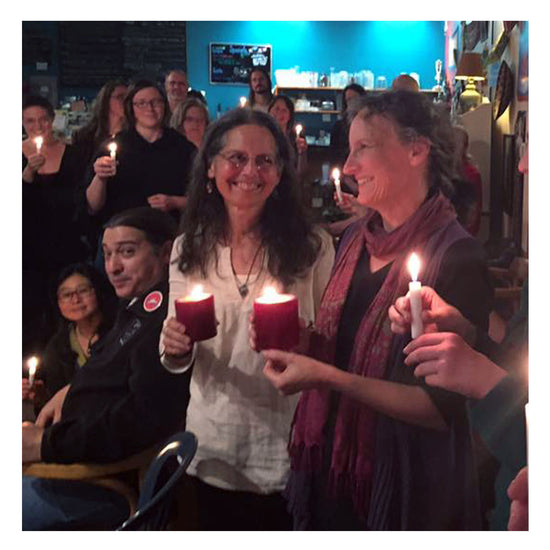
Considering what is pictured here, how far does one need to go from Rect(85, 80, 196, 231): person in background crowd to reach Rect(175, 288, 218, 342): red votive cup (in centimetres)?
24

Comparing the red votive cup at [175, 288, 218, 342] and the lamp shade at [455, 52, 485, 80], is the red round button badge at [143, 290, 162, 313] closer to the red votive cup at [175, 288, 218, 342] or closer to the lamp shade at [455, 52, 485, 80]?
the red votive cup at [175, 288, 218, 342]

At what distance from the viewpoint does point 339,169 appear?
1.92 meters

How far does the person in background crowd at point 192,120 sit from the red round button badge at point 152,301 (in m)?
0.39

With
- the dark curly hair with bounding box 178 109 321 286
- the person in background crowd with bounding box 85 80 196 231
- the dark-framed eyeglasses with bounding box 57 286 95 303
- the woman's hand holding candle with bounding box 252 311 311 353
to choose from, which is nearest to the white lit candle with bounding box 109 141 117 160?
the person in background crowd with bounding box 85 80 196 231

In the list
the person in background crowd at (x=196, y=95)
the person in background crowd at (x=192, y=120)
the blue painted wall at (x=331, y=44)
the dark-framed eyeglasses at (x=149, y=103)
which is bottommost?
the person in background crowd at (x=192, y=120)

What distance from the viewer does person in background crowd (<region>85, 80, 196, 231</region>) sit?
199cm

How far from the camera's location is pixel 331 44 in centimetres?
197

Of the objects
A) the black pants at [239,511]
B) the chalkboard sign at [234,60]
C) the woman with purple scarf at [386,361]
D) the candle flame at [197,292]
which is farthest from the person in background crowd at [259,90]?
the black pants at [239,511]

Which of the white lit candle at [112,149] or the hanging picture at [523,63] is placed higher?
the hanging picture at [523,63]

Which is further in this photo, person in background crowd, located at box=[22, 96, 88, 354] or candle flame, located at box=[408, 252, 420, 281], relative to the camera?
person in background crowd, located at box=[22, 96, 88, 354]

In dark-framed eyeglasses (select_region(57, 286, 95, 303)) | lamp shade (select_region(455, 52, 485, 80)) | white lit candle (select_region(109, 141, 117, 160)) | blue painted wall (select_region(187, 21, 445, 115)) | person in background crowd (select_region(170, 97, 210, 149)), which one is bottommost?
dark-framed eyeglasses (select_region(57, 286, 95, 303))

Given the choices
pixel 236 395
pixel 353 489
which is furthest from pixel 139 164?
pixel 353 489

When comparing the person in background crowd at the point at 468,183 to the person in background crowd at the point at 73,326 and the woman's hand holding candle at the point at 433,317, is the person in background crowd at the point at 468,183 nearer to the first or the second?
the woman's hand holding candle at the point at 433,317

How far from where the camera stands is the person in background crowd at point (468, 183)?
6.21 feet
